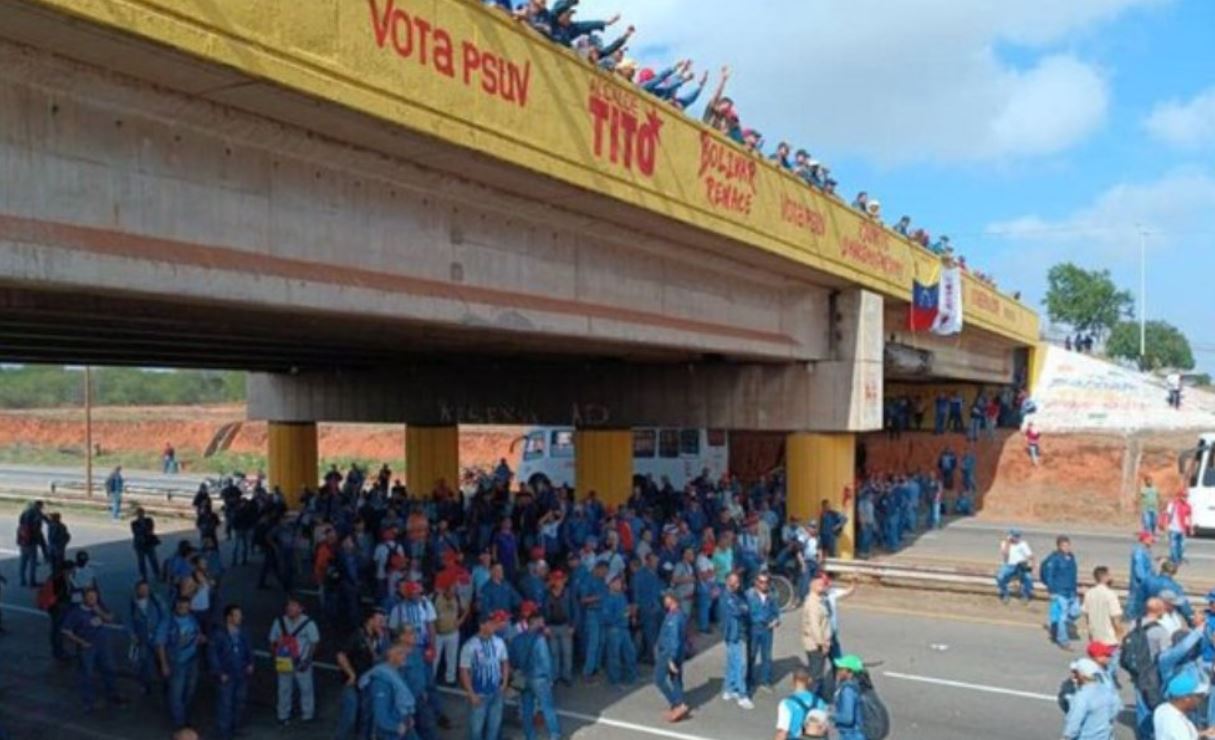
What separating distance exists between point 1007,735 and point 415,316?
725cm

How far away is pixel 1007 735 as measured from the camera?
33.9 ft

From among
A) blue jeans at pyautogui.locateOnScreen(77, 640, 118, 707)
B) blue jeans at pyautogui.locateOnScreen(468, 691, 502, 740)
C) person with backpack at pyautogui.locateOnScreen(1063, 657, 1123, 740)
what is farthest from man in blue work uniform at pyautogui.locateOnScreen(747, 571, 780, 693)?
blue jeans at pyautogui.locateOnScreen(77, 640, 118, 707)

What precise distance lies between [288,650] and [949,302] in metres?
18.3

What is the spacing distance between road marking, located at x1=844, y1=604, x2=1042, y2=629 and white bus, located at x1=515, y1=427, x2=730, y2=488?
1215 cm

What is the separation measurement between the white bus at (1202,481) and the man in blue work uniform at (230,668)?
2263 centimetres

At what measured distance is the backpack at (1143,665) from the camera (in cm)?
895

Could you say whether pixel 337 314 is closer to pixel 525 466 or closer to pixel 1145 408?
pixel 525 466

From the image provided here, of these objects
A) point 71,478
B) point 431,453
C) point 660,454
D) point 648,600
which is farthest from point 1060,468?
point 71,478

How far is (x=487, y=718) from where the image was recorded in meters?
9.91

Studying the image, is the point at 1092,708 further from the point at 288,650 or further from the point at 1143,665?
the point at 288,650

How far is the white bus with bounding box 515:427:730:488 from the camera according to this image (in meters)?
29.1

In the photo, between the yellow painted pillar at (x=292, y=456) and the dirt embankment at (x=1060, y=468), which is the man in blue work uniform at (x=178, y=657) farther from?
the dirt embankment at (x=1060, y=468)

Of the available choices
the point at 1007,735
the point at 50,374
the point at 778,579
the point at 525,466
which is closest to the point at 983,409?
the point at 525,466

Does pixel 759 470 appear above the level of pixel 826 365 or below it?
below
